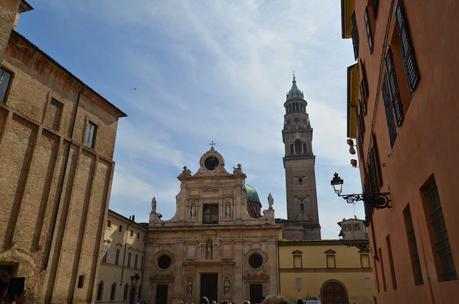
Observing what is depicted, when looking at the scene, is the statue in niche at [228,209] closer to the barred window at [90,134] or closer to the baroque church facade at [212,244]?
the baroque church facade at [212,244]

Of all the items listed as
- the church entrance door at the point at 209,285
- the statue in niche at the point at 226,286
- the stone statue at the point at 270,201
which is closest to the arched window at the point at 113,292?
the church entrance door at the point at 209,285

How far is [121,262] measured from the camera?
3528 centimetres

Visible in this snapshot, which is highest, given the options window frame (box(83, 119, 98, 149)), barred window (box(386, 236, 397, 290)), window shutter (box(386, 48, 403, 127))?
window frame (box(83, 119, 98, 149))

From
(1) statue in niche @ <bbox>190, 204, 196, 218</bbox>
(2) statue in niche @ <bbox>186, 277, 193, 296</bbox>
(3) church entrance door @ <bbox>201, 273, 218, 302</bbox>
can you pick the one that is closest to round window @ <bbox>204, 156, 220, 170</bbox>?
(1) statue in niche @ <bbox>190, 204, 196, 218</bbox>

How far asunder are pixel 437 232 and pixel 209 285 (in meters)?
35.7

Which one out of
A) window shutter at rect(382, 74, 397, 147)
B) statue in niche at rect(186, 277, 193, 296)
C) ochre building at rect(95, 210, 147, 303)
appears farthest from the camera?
statue in niche at rect(186, 277, 193, 296)

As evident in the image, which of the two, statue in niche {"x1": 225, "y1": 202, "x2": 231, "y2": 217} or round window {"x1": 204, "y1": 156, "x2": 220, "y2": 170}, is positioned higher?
round window {"x1": 204, "y1": 156, "x2": 220, "y2": 170}

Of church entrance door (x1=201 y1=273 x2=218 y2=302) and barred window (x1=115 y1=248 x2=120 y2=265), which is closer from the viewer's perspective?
barred window (x1=115 y1=248 x2=120 y2=265)

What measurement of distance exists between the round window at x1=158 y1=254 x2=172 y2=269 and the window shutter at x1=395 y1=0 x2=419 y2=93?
38.1 metres

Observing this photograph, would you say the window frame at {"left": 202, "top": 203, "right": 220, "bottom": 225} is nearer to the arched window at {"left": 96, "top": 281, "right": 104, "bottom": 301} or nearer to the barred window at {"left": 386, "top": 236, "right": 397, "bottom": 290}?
the arched window at {"left": 96, "top": 281, "right": 104, "bottom": 301}

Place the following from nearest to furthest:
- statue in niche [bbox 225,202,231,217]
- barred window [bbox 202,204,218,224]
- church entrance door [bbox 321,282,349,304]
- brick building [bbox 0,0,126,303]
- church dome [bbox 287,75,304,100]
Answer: brick building [bbox 0,0,126,303], church entrance door [bbox 321,282,349,304], statue in niche [bbox 225,202,231,217], barred window [bbox 202,204,218,224], church dome [bbox 287,75,304,100]

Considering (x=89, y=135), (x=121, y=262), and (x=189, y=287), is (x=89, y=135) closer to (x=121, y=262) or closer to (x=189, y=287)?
(x=121, y=262)

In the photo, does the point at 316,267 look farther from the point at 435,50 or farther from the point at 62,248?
the point at 435,50

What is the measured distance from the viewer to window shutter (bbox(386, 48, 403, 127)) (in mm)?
6793
